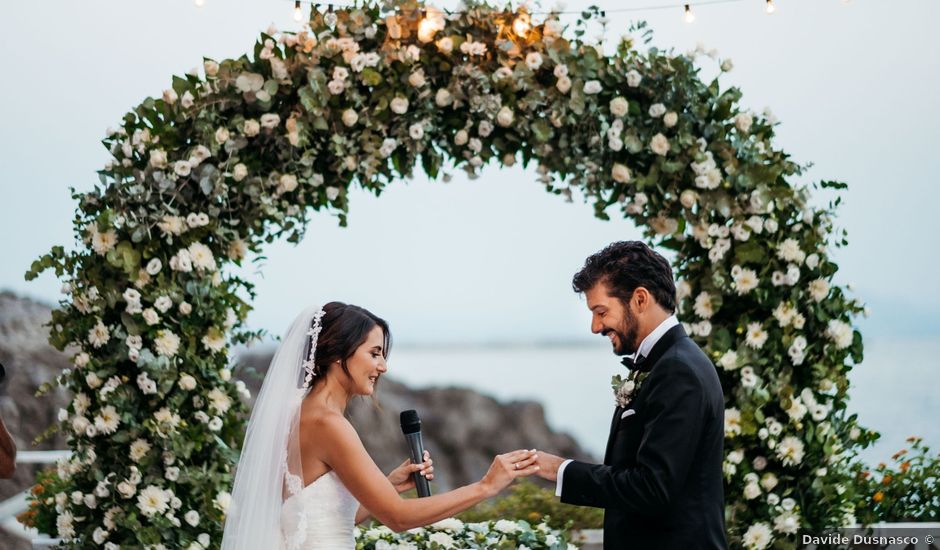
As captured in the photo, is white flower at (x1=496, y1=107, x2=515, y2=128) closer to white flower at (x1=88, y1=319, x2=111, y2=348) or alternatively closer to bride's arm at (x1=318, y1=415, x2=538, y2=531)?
bride's arm at (x1=318, y1=415, x2=538, y2=531)

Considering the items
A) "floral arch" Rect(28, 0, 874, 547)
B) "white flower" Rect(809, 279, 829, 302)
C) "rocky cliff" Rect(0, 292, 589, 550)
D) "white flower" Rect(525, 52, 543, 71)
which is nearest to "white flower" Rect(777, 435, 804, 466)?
"floral arch" Rect(28, 0, 874, 547)

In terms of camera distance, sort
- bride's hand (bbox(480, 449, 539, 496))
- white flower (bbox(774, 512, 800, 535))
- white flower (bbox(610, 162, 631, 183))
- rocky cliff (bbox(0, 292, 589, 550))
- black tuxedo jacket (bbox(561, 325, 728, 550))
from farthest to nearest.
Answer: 1. rocky cliff (bbox(0, 292, 589, 550))
2. white flower (bbox(610, 162, 631, 183))
3. white flower (bbox(774, 512, 800, 535))
4. bride's hand (bbox(480, 449, 539, 496))
5. black tuxedo jacket (bbox(561, 325, 728, 550))

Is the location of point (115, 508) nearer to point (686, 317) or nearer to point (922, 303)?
point (686, 317)

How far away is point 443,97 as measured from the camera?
13.7ft

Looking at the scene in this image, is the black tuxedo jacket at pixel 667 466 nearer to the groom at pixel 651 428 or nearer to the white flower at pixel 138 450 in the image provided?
the groom at pixel 651 428

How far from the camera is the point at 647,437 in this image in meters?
2.86

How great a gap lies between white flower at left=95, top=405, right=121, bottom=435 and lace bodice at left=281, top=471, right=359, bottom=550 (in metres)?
1.25

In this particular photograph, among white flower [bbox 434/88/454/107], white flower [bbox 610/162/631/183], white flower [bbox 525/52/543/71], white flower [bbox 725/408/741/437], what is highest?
white flower [bbox 525/52/543/71]

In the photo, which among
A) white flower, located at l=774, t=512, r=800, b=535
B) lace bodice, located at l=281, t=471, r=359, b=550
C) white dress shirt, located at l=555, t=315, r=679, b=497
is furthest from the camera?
white flower, located at l=774, t=512, r=800, b=535

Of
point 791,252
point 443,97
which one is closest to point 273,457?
point 443,97

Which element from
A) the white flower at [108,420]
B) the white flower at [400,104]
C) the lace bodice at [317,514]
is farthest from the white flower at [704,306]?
the white flower at [108,420]

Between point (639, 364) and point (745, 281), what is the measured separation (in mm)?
1319

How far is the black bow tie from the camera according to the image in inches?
120

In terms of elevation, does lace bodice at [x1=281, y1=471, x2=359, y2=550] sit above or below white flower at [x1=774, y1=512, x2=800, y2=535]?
below
